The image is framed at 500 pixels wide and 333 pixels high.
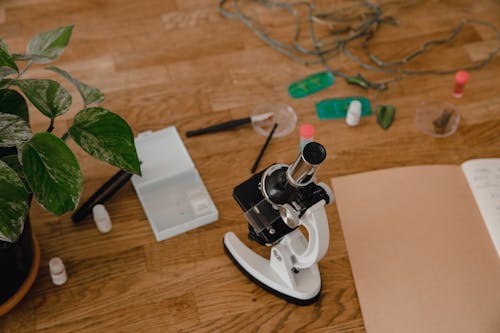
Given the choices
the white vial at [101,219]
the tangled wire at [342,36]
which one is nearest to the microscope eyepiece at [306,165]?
the white vial at [101,219]

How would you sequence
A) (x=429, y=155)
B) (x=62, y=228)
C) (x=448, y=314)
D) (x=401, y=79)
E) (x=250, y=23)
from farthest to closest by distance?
(x=250, y=23) → (x=401, y=79) → (x=429, y=155) → (x=62, y=228) → (x=448, y=314)

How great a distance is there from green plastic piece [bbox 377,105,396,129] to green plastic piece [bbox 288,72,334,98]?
0.45 ft

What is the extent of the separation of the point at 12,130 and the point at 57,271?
0.34 metres

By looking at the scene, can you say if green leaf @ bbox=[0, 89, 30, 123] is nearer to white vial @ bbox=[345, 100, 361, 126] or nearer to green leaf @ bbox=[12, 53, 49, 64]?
green leaf @ bbox=[12, 53, 49, 64]

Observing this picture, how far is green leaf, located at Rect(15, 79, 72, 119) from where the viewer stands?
915 mm

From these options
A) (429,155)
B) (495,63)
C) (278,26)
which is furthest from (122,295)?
(495,63)

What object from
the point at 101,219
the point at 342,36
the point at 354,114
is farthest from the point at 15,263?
the point at 342,36

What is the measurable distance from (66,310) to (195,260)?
247mm

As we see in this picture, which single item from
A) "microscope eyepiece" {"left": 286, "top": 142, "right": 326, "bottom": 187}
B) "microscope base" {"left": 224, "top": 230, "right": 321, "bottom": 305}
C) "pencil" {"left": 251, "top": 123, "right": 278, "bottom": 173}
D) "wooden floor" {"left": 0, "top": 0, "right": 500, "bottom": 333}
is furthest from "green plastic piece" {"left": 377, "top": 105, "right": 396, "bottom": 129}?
"microscope eyepiece" {"left": 286, "top": 142, "right": 326, "bottom": 187}

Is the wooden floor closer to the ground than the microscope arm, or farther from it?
closer to the ground

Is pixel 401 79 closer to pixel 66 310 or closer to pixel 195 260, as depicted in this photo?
pixel 195 260

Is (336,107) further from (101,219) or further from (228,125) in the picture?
(101,219)

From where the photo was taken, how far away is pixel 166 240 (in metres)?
1.18

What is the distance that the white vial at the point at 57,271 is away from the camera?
3.60 feet
